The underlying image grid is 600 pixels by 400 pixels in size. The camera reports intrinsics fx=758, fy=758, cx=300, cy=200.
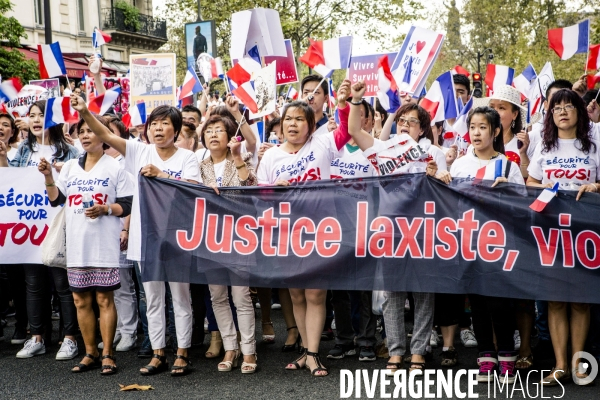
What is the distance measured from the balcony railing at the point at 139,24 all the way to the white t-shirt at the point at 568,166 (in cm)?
3285

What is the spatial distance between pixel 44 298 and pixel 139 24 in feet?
106

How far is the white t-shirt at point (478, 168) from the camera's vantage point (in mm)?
5543

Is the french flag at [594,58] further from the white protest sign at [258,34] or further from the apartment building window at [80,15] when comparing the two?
the apartment building window at [80,15]

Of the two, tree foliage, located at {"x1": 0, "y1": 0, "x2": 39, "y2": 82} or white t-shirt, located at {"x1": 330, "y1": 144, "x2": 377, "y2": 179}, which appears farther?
tree foliage, located at {"x1": 0, "y1": 0, "x2": 39, "y2": 82}

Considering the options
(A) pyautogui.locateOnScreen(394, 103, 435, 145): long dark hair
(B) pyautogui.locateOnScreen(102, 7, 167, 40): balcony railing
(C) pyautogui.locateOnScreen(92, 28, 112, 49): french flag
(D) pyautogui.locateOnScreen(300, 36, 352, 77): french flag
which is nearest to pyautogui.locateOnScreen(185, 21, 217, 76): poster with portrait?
(C) pyautogui.locateOnScreen(92, 28, 112, 49): french flag

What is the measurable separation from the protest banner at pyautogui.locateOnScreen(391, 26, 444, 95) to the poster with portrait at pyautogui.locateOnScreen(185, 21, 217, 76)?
26.7ft

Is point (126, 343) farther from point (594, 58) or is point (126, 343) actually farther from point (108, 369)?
point (594, 58)

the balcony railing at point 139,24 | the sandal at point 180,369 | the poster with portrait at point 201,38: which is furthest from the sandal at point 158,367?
the balcony railing at point 139,24

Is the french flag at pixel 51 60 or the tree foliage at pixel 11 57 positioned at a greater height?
the tree foliage at pixel 11 57

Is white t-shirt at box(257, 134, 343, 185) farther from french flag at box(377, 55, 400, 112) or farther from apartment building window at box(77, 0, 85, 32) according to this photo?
apartment building window at box(77, 0, 85, 32)

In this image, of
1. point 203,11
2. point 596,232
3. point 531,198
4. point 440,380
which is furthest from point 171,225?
point 203,11

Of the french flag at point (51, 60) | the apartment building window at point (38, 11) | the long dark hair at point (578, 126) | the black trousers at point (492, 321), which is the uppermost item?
the apartment building window at point (38, 11)

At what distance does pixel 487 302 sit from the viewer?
5477 millimetres

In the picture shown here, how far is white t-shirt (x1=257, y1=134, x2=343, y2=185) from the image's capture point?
587cm
